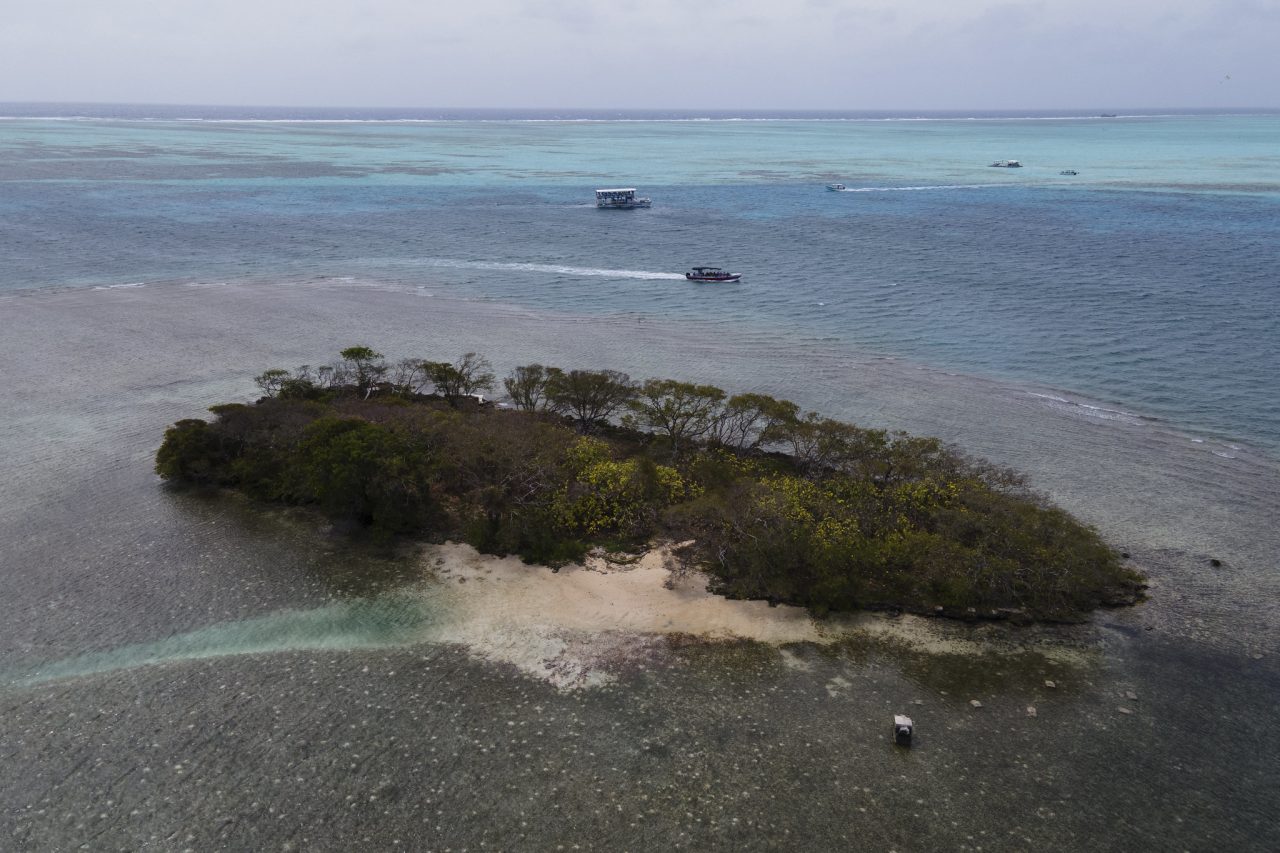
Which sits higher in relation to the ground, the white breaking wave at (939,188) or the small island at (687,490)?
the white breaking wave at (939,188)

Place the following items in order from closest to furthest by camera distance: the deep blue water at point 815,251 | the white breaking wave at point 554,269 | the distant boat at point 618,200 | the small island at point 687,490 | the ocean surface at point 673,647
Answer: the ocean surface at point 673,647, the small island at point 687,490, the deep blue water at point 815,251, the white breaking wave at point 554,269, the distant boat at point 618,200

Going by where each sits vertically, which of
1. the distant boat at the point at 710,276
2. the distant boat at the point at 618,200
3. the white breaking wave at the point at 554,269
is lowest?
the white breaking wave at the point at 554,269

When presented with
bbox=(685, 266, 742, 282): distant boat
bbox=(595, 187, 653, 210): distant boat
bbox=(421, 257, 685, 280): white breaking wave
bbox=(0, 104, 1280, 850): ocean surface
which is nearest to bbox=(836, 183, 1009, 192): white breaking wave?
Answer: bbox=(595, 187, 653, 210): distant boat

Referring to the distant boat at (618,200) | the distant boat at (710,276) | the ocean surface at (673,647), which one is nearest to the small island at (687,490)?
the ocean surface at (673,647)

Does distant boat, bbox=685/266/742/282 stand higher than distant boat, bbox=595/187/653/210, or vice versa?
distant boat, bbox=595/187/653/210

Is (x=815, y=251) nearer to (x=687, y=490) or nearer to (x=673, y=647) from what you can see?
(x=687, y=490)

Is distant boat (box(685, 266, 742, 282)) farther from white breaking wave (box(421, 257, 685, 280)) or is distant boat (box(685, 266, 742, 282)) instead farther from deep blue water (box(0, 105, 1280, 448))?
white breaking wave (box(421, 257, 685, 280))

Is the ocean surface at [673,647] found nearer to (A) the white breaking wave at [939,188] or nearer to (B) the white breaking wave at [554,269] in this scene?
(B) the white breaking wave at [554,269]

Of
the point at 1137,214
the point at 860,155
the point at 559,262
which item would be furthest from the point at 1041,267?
the point at 860,155
